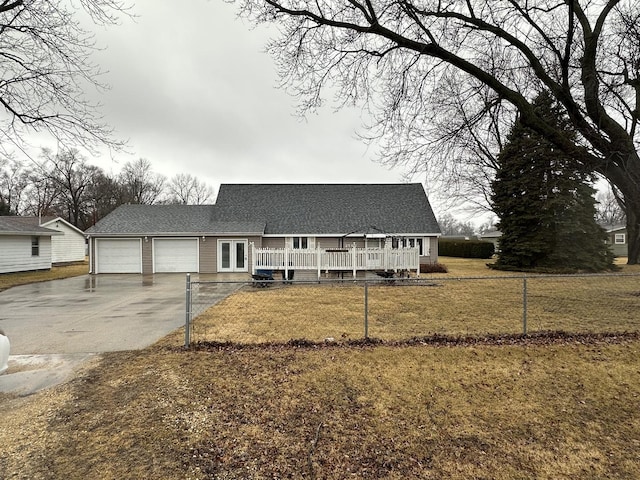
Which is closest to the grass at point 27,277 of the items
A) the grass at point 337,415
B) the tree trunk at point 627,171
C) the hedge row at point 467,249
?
the grass at point 337,415

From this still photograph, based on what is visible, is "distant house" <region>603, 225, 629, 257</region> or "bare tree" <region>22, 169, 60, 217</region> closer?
"distant house" <region>603, 225, 629, 257</region>

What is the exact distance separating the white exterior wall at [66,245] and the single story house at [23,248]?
4.37 meters

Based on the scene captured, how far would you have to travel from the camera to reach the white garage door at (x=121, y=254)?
20.6m

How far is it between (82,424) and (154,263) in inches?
744

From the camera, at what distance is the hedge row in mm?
34125

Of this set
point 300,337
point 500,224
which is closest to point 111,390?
point 300,337

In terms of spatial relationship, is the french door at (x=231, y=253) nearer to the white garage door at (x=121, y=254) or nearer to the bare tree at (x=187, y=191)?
the white garage door at (x=121, y=254)

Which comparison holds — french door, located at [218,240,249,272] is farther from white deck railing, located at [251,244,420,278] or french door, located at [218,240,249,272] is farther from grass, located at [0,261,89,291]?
grass, located at [0,261,89,291]

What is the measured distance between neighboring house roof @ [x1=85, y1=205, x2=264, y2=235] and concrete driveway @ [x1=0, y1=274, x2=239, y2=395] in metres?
7.43

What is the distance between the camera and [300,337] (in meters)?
6.35

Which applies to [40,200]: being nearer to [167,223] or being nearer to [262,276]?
[167,223]

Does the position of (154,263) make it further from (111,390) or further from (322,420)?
(322,420)

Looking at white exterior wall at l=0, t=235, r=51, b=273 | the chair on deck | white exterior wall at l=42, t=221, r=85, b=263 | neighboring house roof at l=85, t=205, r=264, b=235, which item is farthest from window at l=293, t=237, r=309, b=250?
white exterior wall at l=42, t=221, r=85, b=263

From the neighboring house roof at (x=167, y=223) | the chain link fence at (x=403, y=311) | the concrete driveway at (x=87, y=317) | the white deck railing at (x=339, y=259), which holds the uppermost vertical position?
the neighboring house roof at (x=167, y=223)
